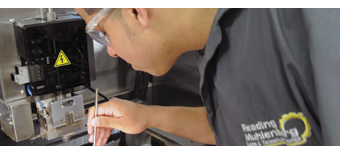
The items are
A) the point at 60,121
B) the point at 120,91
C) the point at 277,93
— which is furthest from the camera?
the point at 120,91

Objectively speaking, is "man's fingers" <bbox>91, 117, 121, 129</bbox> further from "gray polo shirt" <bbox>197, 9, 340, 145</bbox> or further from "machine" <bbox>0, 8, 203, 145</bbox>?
"gray polo shirt" <bbox>197, 9, 340, 145</bbox>

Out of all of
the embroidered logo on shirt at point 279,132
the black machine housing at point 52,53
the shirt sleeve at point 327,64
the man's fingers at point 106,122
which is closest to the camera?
the shirt sleeve at point 327,64

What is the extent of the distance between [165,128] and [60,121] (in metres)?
0.33

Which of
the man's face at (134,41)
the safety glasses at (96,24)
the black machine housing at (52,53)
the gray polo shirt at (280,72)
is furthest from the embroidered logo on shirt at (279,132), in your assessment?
the black machine housing at (52,53)

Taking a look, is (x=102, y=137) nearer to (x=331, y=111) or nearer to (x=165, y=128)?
(x=165, y=128)

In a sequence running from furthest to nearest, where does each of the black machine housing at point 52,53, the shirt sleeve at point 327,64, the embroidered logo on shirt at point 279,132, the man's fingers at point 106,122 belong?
the man's fingers at point 106,122, the black machine housing at point 52,53, the embroidered logo on shirt at point 279,132, the shirt sleeve at point 327,64

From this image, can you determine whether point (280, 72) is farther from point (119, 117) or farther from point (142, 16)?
point (119, 117)

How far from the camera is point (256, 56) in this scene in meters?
0.62

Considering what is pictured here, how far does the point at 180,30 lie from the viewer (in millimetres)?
660

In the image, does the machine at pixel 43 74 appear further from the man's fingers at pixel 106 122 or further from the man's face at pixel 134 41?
the man's face at pixel 134 41

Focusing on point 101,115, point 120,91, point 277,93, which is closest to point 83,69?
point 101,115

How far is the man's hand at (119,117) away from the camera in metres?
0.98

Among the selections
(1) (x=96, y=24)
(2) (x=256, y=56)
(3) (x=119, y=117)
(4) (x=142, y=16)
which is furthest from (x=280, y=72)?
(3) (x=119, y=117)

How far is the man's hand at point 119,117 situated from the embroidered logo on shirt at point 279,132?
1.29ft
